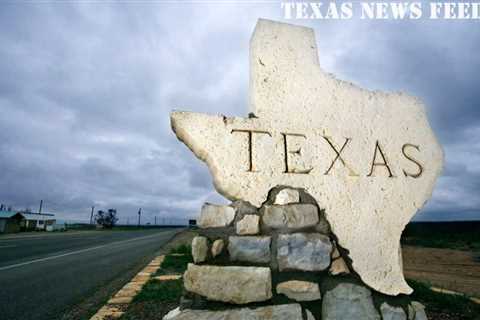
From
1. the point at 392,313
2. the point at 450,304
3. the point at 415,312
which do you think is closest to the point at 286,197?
the point at 392,313

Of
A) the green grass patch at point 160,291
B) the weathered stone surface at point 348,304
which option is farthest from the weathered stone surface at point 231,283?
the green grass patch at point 160,291

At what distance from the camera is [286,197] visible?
79.1 inches

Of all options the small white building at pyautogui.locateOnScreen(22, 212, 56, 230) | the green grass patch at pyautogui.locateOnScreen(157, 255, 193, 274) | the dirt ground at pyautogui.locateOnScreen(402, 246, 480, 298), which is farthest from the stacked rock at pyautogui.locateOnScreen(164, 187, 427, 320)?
the small white building at pyautogui.locateOnScreen(22, 212, 56, 230)

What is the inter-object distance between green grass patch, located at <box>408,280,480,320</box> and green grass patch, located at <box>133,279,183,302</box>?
2875mm

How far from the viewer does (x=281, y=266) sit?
1871mm

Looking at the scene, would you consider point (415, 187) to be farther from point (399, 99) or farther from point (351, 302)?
point (351, 302)

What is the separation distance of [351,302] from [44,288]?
5.10 m

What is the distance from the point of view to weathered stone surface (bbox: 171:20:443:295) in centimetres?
202

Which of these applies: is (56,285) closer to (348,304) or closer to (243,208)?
(243,208)

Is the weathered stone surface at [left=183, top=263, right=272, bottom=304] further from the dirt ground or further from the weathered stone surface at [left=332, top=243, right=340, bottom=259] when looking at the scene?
the dirt ground

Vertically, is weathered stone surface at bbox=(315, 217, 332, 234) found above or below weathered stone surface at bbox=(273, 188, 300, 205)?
below

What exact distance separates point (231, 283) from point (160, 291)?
282 cm

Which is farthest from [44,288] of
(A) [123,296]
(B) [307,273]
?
(B) [307,273]

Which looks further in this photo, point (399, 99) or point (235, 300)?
point (399, 99)
